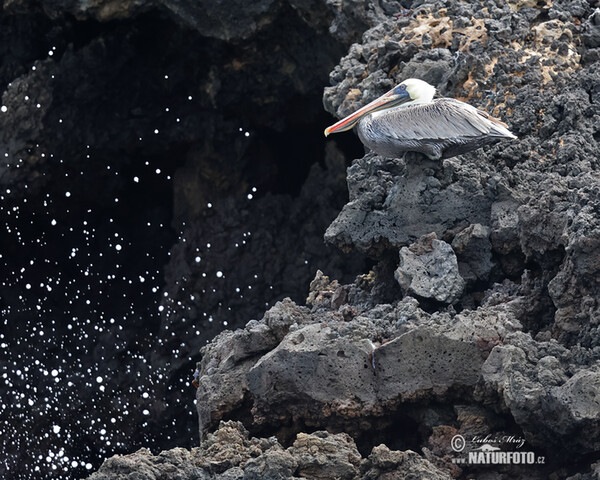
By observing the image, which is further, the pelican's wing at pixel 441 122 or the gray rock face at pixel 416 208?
the gray rock face at pixel 416 208

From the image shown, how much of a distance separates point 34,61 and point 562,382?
7.81 m

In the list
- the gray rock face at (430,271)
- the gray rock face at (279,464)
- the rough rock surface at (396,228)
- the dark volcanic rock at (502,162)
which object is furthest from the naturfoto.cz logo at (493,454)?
the gray rock face at (430,271)

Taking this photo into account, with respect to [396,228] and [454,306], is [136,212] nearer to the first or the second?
[396,228]

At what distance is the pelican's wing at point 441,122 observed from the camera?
25.6 feet

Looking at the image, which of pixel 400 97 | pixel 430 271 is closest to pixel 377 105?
pixel 400 97

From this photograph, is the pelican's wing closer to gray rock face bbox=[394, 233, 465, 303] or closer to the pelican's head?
the pelican's head

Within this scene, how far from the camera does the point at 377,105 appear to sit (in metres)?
8.29

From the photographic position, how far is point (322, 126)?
1373cm

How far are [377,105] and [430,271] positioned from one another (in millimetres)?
1131

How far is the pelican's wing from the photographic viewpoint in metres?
7.82

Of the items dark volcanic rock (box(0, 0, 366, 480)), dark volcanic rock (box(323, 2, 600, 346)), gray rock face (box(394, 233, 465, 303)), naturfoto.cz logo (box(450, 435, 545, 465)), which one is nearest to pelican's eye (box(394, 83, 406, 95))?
dark volcanic rock (box(323, 2, 600, 346))

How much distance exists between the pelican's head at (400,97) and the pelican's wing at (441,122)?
0.12 metres

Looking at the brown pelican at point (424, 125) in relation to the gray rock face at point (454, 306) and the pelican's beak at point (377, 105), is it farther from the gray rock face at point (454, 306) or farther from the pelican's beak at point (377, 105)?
the gray rock face at point (454, 306)

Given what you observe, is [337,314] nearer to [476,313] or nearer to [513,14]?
[476,313]
